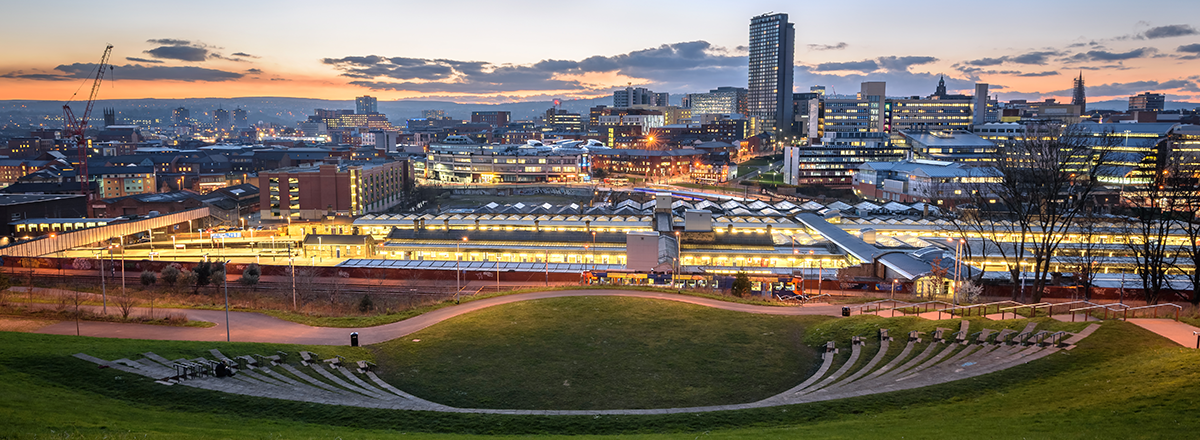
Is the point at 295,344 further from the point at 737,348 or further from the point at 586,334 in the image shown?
the point at 737,348

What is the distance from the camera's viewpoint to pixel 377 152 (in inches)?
7323

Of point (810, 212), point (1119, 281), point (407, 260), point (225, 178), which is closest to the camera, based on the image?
point (1119, 281)

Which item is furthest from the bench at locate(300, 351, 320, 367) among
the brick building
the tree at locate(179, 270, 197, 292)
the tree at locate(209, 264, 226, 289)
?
the brick building

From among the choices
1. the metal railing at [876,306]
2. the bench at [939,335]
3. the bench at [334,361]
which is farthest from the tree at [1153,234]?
the bench at [334,361]

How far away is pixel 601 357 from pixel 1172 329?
22204 mm

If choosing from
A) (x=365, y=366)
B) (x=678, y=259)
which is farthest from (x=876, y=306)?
(x=365, y=366)

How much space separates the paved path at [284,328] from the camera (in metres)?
31.8

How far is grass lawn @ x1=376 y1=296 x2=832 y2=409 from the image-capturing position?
24250mm

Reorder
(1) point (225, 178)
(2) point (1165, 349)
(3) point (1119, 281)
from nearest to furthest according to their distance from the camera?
1. (2) point (1165, 349)
2. (3) point (1119, 281)
3. (1) point (225, 178)

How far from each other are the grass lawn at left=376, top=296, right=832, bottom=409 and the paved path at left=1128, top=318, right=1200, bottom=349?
12482 mm

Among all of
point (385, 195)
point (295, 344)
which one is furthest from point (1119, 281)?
point (385, 195)

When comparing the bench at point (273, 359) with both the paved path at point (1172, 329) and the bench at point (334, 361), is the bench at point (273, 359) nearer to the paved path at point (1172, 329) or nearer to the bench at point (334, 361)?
the bench at point (334, 361)

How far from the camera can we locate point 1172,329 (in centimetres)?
2577

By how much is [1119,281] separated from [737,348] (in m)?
36.9
